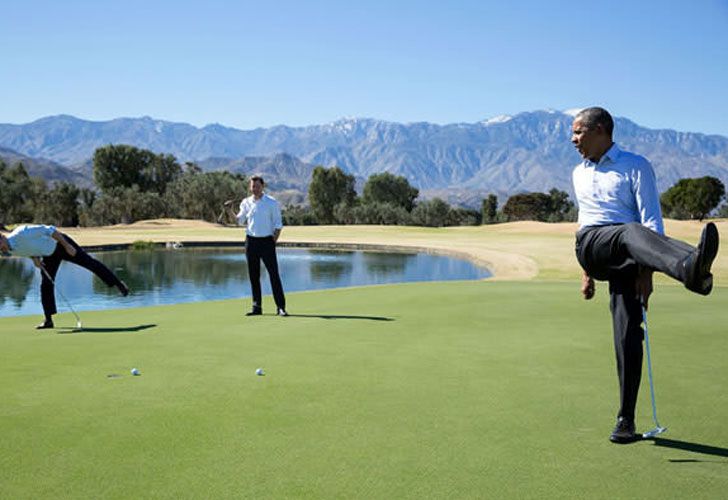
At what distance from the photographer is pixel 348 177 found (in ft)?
382

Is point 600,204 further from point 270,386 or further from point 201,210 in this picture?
point 201,210

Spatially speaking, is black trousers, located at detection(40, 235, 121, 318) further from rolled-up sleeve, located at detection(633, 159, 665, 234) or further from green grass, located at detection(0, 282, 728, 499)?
rolled-up sleeve, located at detection(633, 159, 665, 234)

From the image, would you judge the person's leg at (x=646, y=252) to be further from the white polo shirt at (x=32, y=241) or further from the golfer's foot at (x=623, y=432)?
the white polo shirt at (x=32, y=241)

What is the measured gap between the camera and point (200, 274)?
3112 cm

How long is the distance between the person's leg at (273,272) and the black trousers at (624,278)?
6792 millimetres

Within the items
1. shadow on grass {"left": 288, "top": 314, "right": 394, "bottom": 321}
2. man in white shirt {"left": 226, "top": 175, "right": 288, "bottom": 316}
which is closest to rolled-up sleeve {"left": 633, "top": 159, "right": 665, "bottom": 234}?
shadow on grass {"left": 288, "top": 314, "right": 394, "bottom": 321}

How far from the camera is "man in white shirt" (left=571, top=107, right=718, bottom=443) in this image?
410 centimetres

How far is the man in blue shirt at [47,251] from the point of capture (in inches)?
359

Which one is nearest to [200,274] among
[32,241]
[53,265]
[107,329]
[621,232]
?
[53,265]

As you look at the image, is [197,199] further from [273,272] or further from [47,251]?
[47,251]

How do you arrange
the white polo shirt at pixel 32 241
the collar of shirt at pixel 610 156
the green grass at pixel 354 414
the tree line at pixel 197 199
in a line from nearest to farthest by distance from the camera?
the green grass at pixel 354 414, the collar of shirt at pixel 610 156, the white polo shirt at pixel 32 241, the tree line at pixel 197 199

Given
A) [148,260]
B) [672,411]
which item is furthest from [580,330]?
[148,260]

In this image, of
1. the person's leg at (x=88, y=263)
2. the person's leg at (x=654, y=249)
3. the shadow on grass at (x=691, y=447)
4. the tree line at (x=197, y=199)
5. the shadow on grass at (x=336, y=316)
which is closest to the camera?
the person's leg at (x=654, y=249)

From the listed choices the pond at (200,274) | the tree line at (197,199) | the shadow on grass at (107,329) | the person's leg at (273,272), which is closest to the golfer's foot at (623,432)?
the shadow on grass at (107,329)
